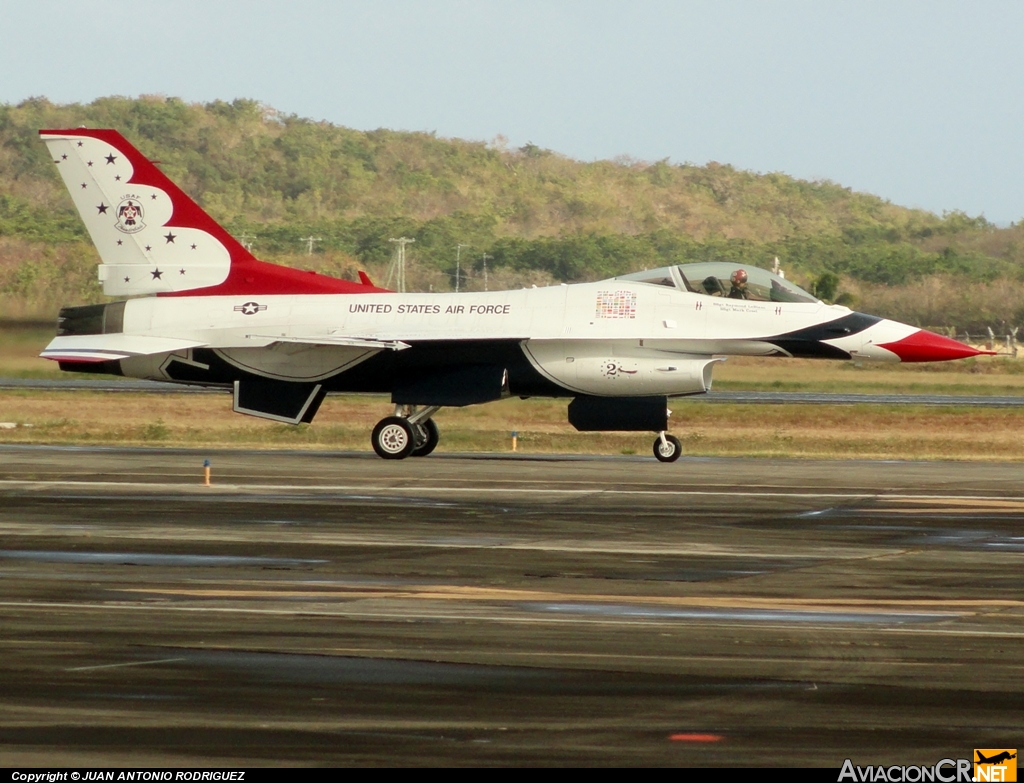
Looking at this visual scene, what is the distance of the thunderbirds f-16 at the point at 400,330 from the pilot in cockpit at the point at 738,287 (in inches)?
0.9

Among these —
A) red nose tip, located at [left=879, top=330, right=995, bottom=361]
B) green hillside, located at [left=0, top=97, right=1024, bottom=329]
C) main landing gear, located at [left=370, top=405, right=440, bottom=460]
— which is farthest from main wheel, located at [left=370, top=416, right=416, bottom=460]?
green hillside, located at [left=0, top=97, right=1024, bottom=329]

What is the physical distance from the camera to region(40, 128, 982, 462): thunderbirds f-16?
71.8 ft

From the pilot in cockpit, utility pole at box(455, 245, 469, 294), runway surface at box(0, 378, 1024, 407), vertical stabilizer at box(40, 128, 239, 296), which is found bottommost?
runway surface at box(0, 378, 1024, 407)

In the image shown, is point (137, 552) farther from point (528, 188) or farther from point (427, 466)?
point (528, 188)

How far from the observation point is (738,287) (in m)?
22.1

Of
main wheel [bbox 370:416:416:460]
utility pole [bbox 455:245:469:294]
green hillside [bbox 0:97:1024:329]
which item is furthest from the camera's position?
utility pole [bbox 455:245:469:294]

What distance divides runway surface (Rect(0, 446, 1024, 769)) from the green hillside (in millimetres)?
43564

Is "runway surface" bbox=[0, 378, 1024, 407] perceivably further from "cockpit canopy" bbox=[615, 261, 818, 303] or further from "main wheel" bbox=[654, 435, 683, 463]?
"cockpit canopy" bbox=[615, 261, 818, 303]

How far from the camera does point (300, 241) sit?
8744 centimetres

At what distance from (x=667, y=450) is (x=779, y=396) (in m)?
19.0

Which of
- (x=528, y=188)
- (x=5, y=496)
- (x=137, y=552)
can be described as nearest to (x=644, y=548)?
(x=137, y=552)

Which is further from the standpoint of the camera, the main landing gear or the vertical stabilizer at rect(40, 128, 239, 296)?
the vertical stabilizer at rect(40, 128, 239, 296)

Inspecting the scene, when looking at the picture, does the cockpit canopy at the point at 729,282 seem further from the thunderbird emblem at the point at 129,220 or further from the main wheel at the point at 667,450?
the thunderbird emblem at the point at 129,220

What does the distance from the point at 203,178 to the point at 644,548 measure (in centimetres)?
10540
